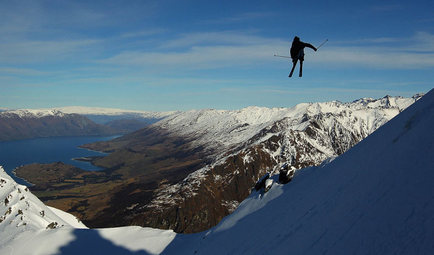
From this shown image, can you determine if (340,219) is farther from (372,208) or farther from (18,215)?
(18,215)

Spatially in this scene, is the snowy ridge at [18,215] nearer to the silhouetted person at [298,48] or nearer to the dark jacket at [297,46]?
the silhouetted person at [298,48]

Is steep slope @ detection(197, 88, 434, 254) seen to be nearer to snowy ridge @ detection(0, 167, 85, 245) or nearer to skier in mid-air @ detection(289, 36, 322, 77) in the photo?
skier in mid-air @ detection(289, 36, 322, 77)

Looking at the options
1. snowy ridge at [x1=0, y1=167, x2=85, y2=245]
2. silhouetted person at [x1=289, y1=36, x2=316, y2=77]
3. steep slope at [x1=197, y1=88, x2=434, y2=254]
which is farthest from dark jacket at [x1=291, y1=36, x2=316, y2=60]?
snowy ridge at [x1=0, y1=167, x2=85, y2=245]

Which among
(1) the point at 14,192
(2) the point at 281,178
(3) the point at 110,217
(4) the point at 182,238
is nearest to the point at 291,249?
(2) the point at 281,178

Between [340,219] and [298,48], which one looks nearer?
[340,219]

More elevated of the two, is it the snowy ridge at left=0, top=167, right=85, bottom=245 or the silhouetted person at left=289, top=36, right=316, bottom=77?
the silhouetted person at left=289, top=36, right=316, bottom=77

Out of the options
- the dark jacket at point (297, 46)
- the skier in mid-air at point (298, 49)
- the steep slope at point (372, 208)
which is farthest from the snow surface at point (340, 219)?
the dark jacket at point (297, 46)

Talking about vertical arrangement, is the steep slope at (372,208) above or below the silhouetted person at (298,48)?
below

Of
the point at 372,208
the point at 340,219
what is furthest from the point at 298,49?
the point at 340,219

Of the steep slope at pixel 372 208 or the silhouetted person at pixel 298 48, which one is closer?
the steep slope at pixel 372 208
